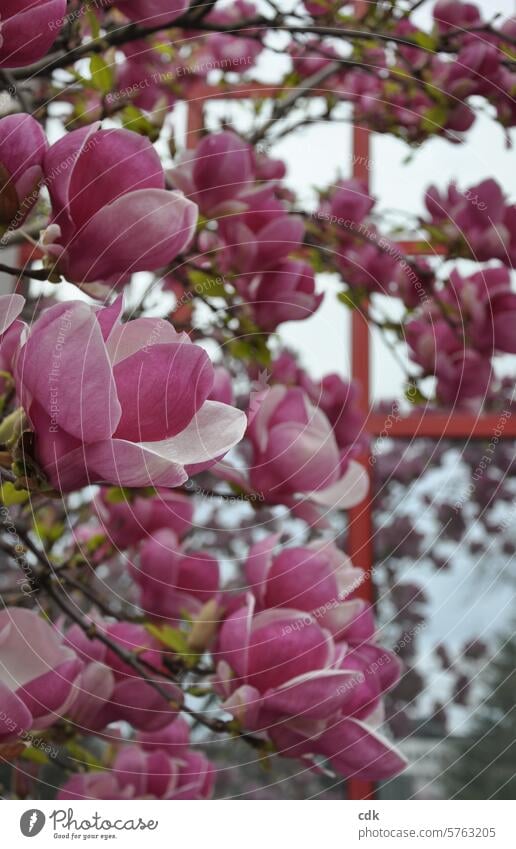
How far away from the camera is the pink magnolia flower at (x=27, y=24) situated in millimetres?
239

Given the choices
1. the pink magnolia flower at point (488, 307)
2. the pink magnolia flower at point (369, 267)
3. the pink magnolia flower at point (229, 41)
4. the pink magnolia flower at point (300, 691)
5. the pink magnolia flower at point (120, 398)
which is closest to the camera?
the pink magnolia flower at point (120, 398)

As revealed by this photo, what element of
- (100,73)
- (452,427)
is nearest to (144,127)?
(100,73)

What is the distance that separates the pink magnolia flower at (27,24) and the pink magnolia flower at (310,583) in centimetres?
21

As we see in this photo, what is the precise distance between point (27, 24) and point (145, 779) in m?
0.34

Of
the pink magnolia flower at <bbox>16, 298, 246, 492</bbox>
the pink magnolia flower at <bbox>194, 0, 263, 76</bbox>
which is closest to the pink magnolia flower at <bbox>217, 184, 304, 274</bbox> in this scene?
the pink magnolia flower at <bbox>16, 298, 246, 492</bbox>

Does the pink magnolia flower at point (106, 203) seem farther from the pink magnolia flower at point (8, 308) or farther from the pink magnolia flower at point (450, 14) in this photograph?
the pink magnolia flower at point (450, 14)

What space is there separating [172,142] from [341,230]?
20cm

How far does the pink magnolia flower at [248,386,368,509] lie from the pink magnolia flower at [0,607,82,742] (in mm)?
129

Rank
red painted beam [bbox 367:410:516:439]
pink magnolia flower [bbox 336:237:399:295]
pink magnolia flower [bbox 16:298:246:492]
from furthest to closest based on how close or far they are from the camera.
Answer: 1. red painted beam [bbox 367:410:516:439]
2. pink magnolia flower [bbox 336:237:399:295]
3. pink magnolia flower [bbox 16:298:246:492]

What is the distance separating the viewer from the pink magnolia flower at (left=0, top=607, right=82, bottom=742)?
0.28m

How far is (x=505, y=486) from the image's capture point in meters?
1.85

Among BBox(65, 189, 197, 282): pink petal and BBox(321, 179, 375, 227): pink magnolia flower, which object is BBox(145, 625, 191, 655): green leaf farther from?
BBox(321, 179, 375, 227): pink magnolia flower

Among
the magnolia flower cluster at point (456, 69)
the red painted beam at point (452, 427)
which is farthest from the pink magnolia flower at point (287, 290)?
the red painted beam at point (452, 427)
